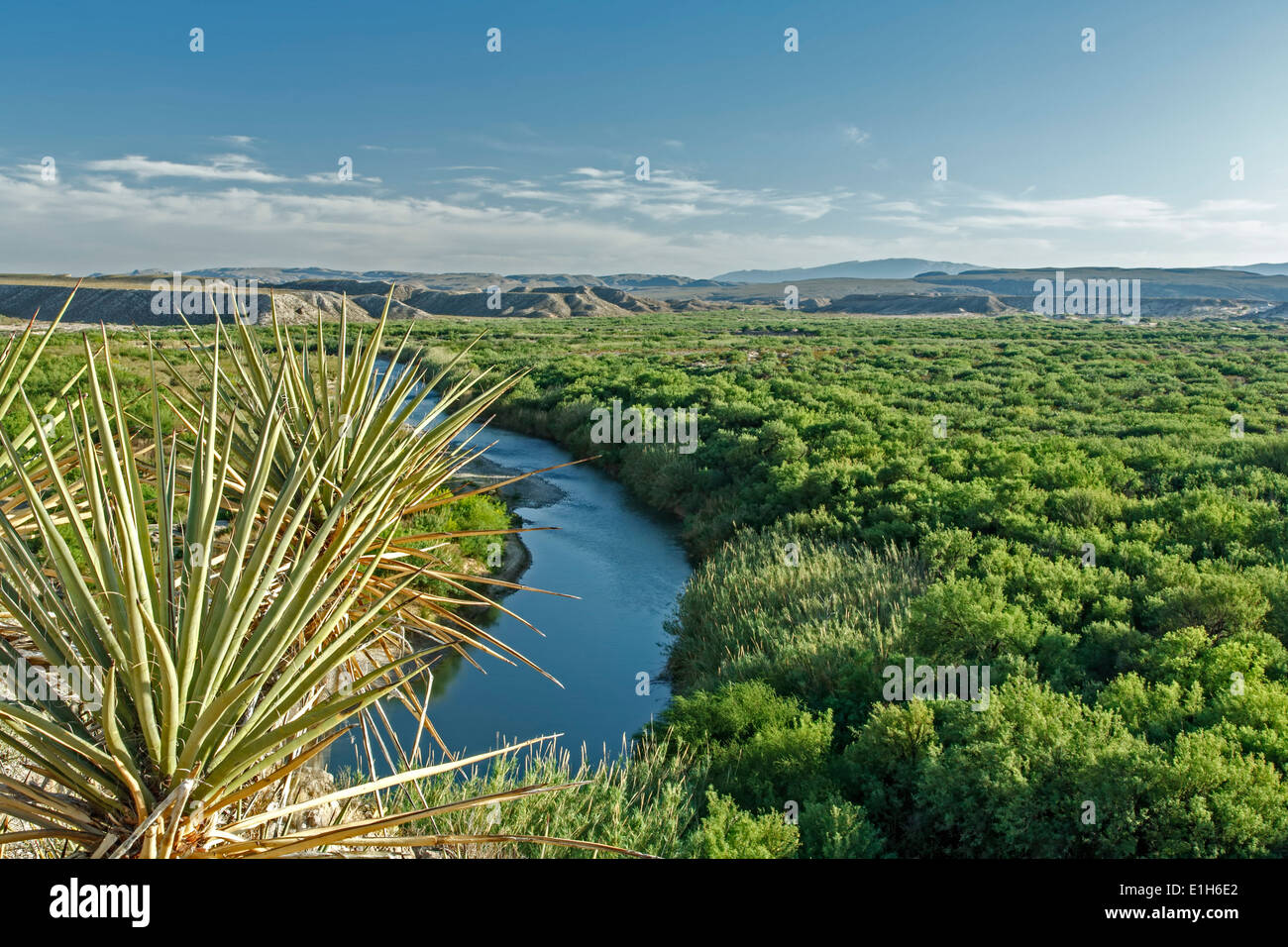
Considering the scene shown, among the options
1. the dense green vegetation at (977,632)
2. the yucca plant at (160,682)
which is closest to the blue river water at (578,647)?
the dense green vegetation at (977,632)

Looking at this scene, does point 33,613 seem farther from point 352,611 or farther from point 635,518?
point 635,518

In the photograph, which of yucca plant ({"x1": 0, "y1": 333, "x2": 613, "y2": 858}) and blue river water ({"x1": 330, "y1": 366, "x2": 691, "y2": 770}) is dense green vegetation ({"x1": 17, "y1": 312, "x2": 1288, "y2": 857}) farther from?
yucca plant ({"x1": 0, "y1": 333, "x2": 613, "y2": 858})

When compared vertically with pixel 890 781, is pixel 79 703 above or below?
above

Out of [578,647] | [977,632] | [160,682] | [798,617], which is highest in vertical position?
[160,682]

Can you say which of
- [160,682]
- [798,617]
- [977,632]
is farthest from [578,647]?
[160,682]

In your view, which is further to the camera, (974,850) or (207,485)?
(974,850)

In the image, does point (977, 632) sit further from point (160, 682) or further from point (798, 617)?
point (160, 682)

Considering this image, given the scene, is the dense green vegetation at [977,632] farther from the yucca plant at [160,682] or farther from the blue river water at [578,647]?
the yucca plant at [160,682]

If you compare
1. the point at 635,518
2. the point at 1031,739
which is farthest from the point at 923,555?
the point at 635,518
